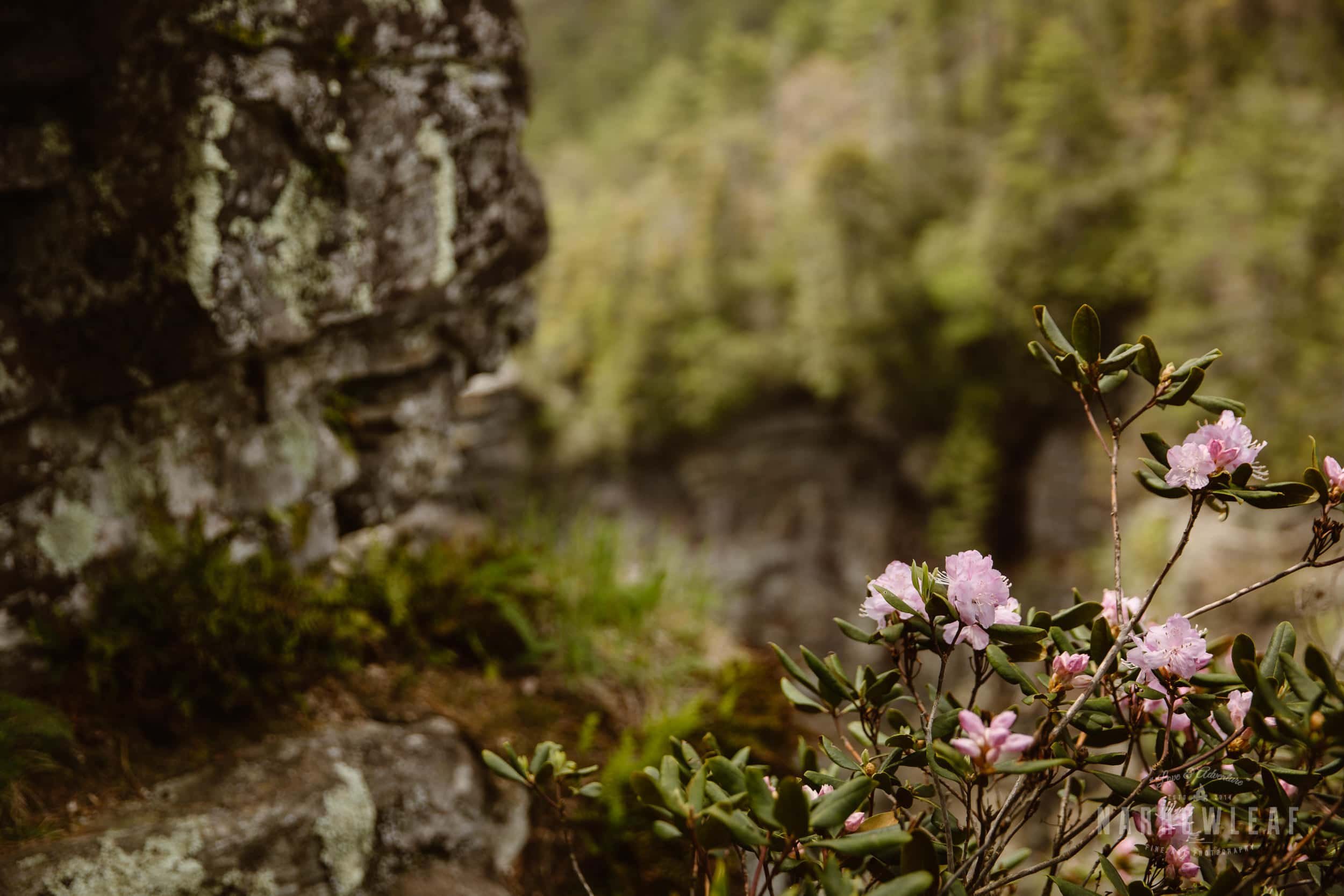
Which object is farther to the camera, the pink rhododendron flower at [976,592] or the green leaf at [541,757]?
the green leaf at [541,757]

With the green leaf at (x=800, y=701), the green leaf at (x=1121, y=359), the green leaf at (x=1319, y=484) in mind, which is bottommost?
the green leaf at (x=800, y=701)

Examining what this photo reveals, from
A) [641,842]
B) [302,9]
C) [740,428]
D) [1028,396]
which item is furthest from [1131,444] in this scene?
[302,9]

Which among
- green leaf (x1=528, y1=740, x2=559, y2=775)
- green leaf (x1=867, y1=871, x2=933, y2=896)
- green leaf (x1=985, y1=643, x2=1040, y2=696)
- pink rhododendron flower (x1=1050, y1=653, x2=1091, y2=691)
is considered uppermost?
pink rhododendron flower (x1=1050, y1=653, x2=1091, y2=691)

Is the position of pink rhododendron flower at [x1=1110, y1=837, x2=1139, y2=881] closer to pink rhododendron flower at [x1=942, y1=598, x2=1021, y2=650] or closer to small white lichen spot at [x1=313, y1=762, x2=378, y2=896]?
pink rhododendron flower at [x1=942, y1=598, x2=1021, y2=650]

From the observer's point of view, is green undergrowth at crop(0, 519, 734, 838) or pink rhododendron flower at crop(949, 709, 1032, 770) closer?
pink rhododendron flower at crop(949, 709, 1032, 770)

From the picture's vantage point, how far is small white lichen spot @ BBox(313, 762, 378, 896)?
183 centimetres

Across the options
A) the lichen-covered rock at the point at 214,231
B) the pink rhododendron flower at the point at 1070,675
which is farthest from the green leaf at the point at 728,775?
the lichen-covered rock at the point at 214,231

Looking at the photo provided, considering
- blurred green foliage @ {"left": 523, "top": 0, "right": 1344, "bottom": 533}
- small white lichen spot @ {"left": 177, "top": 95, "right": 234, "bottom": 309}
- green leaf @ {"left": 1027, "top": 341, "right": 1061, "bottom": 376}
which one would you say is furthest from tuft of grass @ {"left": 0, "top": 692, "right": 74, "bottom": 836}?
blurred green foliage @ {"left": 523, "top": 0, "right": 1344, "bottom": 533}

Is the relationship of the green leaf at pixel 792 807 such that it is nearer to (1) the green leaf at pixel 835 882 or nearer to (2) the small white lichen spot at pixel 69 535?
(1) the green leaf at pixel 835 882

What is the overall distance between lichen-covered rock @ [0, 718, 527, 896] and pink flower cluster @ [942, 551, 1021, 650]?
1.45 meters

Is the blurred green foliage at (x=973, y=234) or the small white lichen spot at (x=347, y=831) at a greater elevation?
the blurred green foliage at (x=973, y=234)

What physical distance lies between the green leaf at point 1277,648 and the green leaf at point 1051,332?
1.64 ft

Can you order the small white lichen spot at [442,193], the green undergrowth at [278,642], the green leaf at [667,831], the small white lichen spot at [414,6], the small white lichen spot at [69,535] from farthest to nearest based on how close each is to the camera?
the small white lichen spot at [442,193], the small white lichen spot at [414,6], the small white lichen spot at [69,535], the green undergrowth at [278,642], the green leaf at [667,831]

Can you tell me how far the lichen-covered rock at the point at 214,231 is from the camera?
2.01 meters
